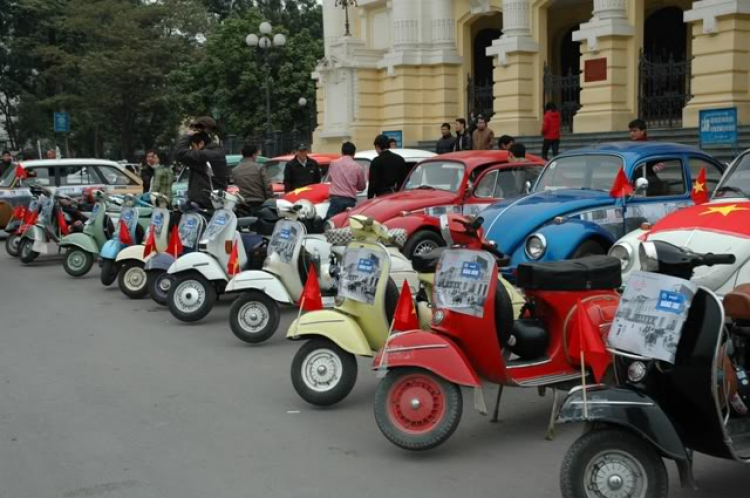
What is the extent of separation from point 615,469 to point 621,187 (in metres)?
5.91

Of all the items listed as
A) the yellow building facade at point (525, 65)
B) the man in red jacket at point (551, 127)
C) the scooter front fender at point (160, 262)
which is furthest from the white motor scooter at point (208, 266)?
the yellow building facade at point (525, 65)

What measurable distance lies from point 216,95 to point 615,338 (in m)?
41.1

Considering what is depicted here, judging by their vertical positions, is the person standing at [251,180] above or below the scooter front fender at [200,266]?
above

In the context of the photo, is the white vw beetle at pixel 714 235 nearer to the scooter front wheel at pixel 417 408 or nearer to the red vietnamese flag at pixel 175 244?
the scooter front wheel at pixel 417 408

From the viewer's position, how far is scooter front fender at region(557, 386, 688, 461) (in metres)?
4.09

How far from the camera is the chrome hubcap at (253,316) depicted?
862 centimetres

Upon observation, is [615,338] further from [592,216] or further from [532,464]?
[592,216]

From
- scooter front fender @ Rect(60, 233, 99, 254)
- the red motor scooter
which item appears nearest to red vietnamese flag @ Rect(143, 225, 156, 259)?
scooter front fender @ Rect(60, 233, 99, 254)

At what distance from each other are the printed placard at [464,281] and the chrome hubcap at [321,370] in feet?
3.73

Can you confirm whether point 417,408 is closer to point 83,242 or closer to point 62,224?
point 83,242

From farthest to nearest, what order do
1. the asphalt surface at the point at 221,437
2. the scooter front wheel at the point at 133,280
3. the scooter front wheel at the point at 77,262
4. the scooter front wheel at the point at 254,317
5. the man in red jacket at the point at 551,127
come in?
1. the man in red jacket at the point at 551,127
2. the scooter front wheel at the point at 77,262
3. the scooter front wheel at the point at 133,280
4. the scooter front wheel at the point at 254,317
5. the asphalt surface at the point at 221,437

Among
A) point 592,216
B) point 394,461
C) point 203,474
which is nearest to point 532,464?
point 394,461

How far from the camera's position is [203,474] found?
520 cm

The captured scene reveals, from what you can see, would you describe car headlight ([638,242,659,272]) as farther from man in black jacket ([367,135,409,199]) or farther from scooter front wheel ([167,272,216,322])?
man in black jacket ([367,135,409,199])
